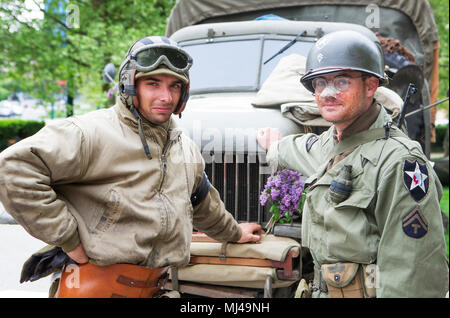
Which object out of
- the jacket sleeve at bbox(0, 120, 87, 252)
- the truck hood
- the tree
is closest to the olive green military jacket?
the truck hood

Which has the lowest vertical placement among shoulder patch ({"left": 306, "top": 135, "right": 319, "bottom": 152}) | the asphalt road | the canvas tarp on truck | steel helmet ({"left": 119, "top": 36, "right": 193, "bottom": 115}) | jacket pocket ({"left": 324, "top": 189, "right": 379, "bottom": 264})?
the asphalt road

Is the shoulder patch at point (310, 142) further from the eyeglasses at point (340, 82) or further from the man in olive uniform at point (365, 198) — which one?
the eyeglasses at point (340, 82)

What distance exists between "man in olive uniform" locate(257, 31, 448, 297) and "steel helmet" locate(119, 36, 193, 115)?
714 mm

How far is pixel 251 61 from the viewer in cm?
517

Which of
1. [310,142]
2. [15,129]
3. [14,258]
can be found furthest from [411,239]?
[15,129]

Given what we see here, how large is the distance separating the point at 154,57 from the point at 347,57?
98cm

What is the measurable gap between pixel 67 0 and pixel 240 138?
27.1 ft

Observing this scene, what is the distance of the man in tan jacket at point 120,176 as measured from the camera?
2.36 m

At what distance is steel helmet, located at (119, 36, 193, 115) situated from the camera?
2.69m

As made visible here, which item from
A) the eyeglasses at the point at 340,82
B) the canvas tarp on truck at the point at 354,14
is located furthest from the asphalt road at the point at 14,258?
the canvas tarp on truck at the point at 354,14

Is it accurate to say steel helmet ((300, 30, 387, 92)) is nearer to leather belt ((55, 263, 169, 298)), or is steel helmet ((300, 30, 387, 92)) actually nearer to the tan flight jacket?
the tan flight jacket

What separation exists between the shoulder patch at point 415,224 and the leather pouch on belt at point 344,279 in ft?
1.06
